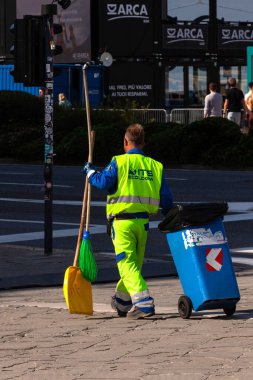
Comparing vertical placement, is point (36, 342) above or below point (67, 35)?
below

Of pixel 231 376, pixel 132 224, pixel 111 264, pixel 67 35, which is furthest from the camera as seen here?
pixel 67 35

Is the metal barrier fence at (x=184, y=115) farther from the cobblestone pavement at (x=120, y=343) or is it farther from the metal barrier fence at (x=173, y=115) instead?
the cobblestone pavement at (x=120, y=343)

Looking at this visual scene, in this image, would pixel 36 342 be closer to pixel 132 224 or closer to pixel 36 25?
pixel 132 224

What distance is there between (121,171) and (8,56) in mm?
42803

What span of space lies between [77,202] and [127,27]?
3137 cm

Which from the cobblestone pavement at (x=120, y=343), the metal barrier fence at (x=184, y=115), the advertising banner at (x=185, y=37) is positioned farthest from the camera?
the advertising banner at (x=185, y=37)

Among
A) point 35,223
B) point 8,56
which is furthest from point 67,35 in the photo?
point 35,223

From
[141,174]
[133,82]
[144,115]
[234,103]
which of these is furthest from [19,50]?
[133,82]

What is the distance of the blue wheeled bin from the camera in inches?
399

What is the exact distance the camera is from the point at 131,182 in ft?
33.9

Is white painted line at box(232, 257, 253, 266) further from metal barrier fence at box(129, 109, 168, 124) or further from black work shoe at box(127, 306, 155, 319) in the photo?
metal barrier fence at box(129, 109, 168, 124)

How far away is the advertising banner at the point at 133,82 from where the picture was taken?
173 feet

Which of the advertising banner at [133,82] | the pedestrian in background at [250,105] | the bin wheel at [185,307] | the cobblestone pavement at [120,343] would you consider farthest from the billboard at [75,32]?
the bin wheel at [185,307]

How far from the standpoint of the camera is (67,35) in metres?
52.1
